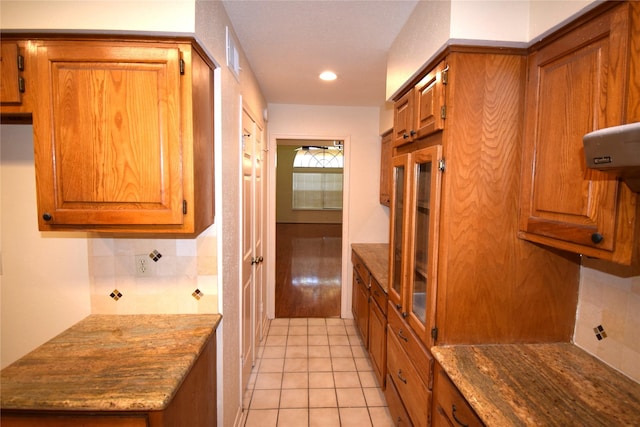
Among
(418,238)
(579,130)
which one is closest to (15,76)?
(418,238)

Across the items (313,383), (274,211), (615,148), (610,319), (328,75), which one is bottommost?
(313,383)

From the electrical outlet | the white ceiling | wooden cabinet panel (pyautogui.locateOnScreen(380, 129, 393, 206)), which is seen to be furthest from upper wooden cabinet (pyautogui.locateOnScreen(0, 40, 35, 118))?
wooden cabinet panel (pyautogui.locateOnScreen(380, 129, 393, 206))

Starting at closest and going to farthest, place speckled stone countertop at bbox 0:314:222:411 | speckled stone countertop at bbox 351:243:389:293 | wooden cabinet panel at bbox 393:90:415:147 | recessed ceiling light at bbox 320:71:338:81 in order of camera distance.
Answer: speckled stone countertop at bbox 0:314:222:411, wooden cabinet panel at bbox 393:90:415:147, speckled stone countertop at bbox 351:243:389:293, recessed ceiling light at bbox 320:71:338:81

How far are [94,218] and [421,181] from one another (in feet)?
4.86

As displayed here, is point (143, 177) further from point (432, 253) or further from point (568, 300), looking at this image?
point (568, 300)

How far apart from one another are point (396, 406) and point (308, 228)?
9030 millimetres

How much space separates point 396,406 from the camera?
196 centimetres

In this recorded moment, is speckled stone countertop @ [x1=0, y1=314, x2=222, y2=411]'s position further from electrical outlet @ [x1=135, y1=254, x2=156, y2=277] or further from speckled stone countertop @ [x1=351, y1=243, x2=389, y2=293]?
speckled stone countertop @ [x1=351, y1=243, x2=389, y2=293]

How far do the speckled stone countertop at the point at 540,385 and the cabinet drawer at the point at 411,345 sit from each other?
0.49 feet

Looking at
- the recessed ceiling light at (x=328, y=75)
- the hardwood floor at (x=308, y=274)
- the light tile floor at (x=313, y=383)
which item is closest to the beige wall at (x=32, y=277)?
the light tile floor at (x=313, y=383)

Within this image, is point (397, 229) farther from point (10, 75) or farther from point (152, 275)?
point (10, 75)

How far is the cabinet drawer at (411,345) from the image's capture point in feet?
4.80

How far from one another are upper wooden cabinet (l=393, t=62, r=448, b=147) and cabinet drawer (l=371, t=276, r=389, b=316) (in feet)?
3.49

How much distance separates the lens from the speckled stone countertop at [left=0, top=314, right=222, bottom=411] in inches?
42.3
